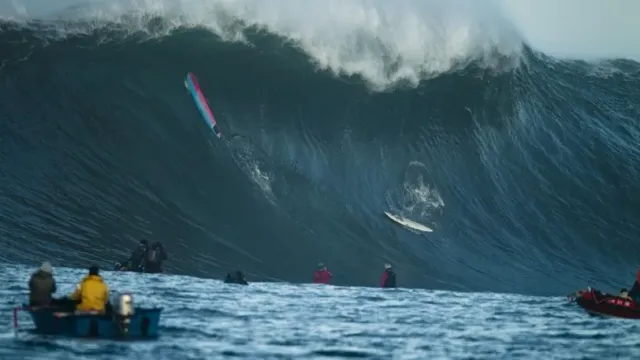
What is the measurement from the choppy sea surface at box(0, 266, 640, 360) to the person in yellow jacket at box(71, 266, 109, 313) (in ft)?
1.78

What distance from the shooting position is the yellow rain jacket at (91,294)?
14.6 m

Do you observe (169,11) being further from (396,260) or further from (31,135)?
(396,260)

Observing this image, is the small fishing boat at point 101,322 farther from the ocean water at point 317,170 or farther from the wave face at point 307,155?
the wave face at point 307,155

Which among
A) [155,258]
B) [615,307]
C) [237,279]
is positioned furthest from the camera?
[155,258]

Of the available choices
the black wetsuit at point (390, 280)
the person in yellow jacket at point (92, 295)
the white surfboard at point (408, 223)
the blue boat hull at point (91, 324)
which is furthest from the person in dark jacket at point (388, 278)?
the person in yellow jacket at point (92, 295)

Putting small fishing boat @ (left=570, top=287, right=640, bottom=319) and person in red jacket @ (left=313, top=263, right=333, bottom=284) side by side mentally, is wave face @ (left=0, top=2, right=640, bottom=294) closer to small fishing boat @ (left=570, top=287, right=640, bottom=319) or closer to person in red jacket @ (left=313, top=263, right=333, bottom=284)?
person in red jacket @ (left=313, top=263, right=333, bottom=284)

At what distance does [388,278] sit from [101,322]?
426 inches

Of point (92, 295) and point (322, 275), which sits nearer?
point (92, 295)

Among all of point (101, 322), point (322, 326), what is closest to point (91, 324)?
point (101, 322)

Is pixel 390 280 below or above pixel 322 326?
above

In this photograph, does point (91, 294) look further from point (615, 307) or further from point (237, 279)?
point (615, 307)

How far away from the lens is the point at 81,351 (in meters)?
13.4

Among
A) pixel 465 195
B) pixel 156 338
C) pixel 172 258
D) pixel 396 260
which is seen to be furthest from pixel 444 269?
pixel 156 338

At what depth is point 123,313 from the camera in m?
14.5
